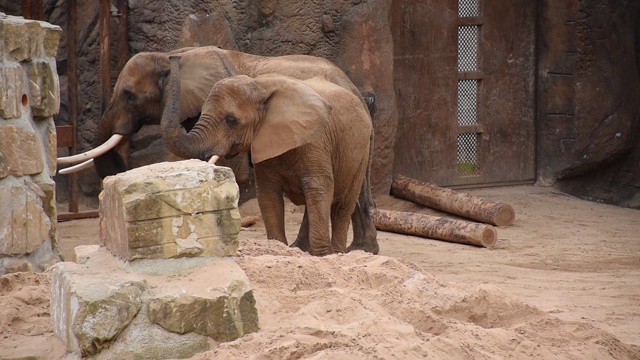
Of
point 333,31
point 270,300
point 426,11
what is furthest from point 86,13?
point 270,300

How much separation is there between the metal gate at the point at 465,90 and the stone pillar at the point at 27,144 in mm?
6076

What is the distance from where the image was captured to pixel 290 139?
7.96 metres

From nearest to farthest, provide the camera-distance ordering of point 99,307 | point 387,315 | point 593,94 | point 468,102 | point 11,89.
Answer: point 99,307 < point 387,315 < point 11,89 < point 593,94 < point 468,102

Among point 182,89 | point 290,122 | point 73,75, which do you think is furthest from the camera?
point 73,75

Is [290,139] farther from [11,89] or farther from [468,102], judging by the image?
[468,102]

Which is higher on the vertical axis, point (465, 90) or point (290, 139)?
point (290, 139)

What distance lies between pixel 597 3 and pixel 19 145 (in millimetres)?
8013

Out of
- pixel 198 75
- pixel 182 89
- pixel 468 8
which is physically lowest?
pixel 182 89

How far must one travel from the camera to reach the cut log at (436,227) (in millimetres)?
9773

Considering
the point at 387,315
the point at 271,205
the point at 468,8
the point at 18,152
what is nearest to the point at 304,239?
the point at 271,205

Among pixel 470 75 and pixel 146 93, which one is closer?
pixel 146 93

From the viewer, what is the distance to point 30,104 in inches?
258

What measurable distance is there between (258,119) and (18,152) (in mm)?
→ 2178

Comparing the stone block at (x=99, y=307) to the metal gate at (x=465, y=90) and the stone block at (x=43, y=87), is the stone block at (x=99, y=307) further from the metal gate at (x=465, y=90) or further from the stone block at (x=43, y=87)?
the metal gate at (x=465, y=90)
